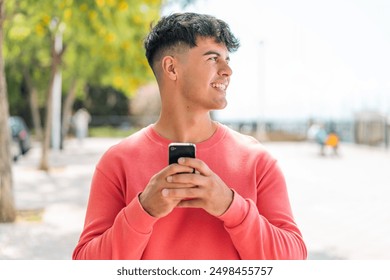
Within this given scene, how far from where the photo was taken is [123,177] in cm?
165

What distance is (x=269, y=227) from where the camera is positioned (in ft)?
5.22

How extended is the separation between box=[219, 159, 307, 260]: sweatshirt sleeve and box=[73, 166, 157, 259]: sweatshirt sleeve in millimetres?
234

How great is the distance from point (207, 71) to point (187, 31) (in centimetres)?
12

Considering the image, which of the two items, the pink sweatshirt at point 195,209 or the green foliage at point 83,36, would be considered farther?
the green foliage at point 83,36

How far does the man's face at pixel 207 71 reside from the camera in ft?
5.27

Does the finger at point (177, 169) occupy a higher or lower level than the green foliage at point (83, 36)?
lower

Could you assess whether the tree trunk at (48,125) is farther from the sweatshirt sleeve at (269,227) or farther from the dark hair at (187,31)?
the sweatshirt sleeve at (269,227)

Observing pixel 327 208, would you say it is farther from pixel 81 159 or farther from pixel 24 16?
pixel 81 159

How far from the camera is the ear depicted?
164 centimetres

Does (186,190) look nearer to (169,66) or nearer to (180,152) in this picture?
(180,152)

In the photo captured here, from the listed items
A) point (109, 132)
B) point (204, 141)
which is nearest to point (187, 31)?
point (204, 141)

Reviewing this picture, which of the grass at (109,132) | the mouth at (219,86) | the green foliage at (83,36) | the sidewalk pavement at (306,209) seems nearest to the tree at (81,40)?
the green foliage at (83,36)

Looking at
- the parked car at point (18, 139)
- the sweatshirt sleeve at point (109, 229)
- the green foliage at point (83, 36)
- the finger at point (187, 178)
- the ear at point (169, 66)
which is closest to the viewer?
the finger at point (187, 178)

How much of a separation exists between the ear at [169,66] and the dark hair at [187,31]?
0.04 meters
